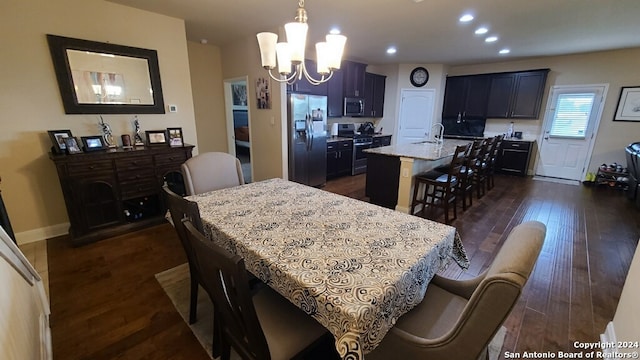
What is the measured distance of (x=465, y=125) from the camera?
21.5 ft

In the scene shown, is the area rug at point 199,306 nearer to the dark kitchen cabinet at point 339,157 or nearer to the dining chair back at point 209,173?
the dining chair back at point 209,173

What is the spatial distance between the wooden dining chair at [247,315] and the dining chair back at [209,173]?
1.14 metres

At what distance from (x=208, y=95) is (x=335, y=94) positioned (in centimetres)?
250

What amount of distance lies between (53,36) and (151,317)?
2.93 meters

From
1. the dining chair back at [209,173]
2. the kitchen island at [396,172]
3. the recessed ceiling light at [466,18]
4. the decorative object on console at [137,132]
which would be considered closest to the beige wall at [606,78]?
the recessed ceiling light at [466,18]

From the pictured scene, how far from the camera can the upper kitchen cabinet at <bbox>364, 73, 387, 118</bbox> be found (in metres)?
6.37

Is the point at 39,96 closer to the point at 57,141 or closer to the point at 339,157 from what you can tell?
the point at 57,141

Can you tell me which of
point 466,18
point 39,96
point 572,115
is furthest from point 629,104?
point 39,96

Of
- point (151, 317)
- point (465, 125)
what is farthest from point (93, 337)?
point (465, 125)

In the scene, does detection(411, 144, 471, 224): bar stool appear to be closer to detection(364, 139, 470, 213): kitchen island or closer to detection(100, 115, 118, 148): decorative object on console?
detection(364, 139, 470, 213): kitchen island

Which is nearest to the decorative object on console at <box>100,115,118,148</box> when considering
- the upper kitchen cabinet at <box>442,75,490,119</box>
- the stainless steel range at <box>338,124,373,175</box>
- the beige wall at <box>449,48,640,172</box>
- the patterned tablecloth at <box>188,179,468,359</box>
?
the patterned tablecloth at <box>188,179,468,359</box>

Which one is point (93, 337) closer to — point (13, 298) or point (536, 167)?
point (13, 298)

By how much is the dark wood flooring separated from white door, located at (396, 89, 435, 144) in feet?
11.0

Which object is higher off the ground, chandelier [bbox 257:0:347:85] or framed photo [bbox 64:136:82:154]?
chandelier [bbox 257:0:347:85]
